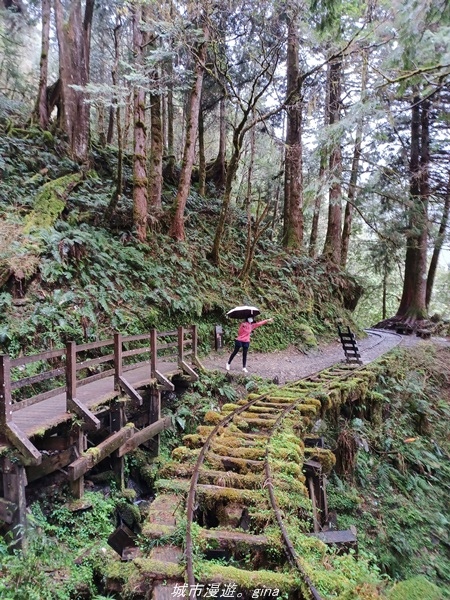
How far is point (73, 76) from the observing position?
1722 centimetres

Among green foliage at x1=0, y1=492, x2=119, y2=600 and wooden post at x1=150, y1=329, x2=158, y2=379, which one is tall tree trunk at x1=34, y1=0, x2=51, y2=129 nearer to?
wooden post at x1=150, y1=329, x2=158, y2=379

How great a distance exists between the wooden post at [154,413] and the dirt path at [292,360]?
9.72 feet

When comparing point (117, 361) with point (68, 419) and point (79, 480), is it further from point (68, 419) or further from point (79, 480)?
point (79, 480)

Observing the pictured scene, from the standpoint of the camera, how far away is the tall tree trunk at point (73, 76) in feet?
55.8

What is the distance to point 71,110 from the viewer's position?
17.2 m

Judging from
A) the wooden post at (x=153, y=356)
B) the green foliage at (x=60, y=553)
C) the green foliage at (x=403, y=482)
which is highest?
the wooden post at (x=153, y=356)

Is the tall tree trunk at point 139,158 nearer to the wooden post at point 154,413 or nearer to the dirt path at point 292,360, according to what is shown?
the dirt path at point 292,360

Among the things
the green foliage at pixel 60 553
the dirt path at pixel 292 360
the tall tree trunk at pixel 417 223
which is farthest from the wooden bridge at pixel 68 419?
the tall tree trunk at pixel 417 223

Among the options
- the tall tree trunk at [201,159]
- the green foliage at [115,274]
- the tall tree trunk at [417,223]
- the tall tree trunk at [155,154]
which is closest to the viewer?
the green foliage at [115,274]

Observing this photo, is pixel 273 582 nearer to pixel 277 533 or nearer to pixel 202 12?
pixel 277 533

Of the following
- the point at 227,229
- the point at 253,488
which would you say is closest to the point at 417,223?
the point at 227,229

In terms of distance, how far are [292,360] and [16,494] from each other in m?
10.0


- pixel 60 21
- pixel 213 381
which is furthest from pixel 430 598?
pixel 60 21

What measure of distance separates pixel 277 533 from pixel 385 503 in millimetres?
5586
